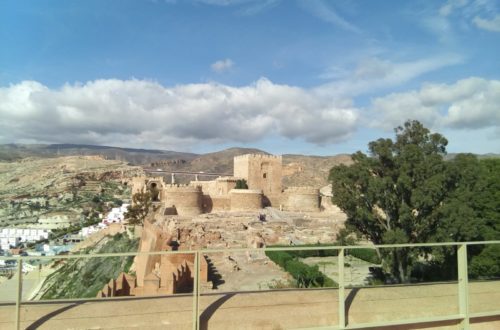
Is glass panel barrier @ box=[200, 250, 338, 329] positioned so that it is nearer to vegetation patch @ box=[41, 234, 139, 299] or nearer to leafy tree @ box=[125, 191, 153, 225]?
vegetation patch @ box=[41, 234, 139, 299]

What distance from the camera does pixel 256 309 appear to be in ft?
17.8

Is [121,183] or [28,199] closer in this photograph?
[28,199]

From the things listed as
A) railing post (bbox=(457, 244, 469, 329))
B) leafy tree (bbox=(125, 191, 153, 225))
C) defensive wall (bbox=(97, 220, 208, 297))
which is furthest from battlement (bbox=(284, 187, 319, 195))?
railing post (bbox=(457, 244, 469, 329))

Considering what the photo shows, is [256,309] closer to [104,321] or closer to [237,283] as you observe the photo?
[104,321]

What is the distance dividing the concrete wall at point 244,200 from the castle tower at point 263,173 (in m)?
6.24

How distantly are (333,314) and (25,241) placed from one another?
56671mm

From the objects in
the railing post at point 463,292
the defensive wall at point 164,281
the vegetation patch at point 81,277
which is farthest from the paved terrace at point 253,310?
the vegetation patch at point 81,277

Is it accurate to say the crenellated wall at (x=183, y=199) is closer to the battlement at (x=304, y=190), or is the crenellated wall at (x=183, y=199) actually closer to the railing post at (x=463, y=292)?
the battlement at (x=304, y=190)

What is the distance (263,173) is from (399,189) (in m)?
33.7

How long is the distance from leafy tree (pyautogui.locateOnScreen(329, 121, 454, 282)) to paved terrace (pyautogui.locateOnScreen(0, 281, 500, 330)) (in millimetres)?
7111

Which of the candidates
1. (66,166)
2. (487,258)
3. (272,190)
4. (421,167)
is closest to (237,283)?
(421,167)

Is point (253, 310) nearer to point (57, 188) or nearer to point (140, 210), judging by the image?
point (140, 210)

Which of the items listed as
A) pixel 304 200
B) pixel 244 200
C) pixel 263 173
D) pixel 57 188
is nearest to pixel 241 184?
pixel 263 173

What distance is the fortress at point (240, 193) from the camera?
38000mm
